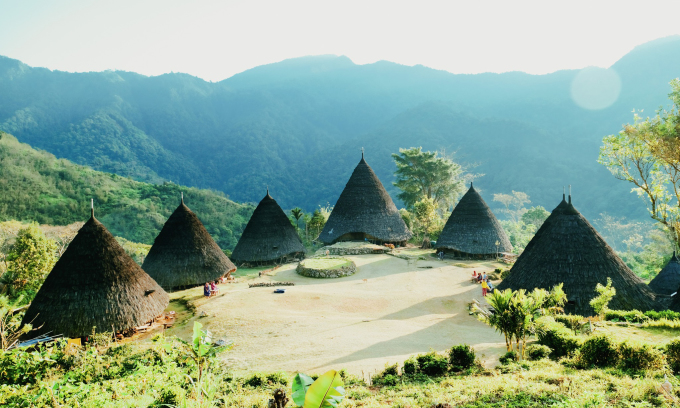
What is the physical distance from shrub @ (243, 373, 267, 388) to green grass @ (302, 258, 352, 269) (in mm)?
14149

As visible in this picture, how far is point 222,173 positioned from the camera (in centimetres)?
9694

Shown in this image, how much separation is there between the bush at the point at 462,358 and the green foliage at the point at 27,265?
19308 mm

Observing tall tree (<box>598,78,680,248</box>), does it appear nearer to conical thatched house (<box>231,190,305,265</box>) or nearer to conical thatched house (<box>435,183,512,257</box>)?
conical thatched house (<box>435,183,512,257</box>)

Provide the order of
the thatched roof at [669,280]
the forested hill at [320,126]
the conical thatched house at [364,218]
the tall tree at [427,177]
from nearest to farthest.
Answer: the thatched roof at [669,280] < the conical thatched house at [364,218] < the tall tree at [427,177] < the forested hill at [320,126]

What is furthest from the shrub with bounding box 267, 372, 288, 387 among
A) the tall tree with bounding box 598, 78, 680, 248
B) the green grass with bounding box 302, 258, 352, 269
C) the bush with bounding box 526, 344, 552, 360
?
the tall tree with bounding box 598, 78, 680, 248

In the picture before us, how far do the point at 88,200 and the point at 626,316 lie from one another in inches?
1938

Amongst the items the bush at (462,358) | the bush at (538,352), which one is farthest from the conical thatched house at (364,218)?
the bush at (462,358)

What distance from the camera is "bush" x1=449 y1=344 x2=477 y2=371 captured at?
9016mm

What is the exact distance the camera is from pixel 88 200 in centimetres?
4169

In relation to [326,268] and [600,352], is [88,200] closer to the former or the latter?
[326,268]

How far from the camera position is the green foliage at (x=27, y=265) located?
56.2 feet

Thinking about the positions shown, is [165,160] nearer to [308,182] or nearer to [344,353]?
[308,182]

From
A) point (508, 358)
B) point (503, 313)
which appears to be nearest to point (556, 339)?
point (508, 358)

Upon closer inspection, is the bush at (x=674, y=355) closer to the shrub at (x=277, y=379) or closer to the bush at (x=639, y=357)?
the bush at (x=639, y=357)
